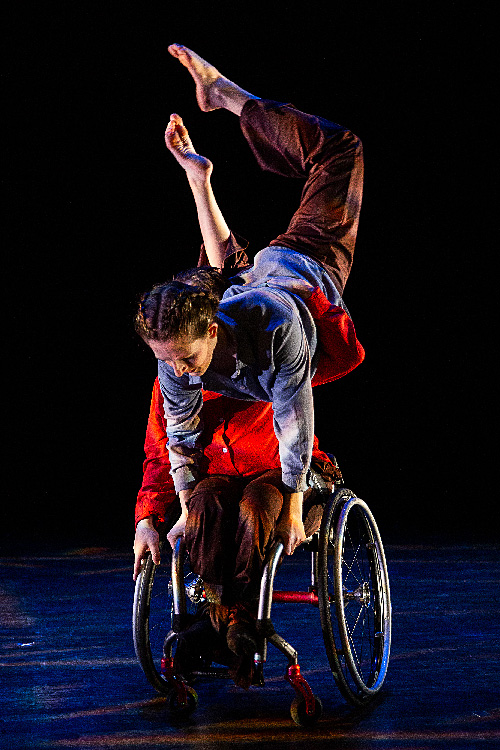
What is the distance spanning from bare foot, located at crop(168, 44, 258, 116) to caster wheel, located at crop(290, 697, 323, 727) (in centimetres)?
160

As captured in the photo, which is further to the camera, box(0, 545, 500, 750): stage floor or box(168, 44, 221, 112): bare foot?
box(168, 44, 221, 112): bare foot

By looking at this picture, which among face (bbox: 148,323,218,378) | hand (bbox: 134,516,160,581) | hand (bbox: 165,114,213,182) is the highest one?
hand (bbox: 165,114,213,182)

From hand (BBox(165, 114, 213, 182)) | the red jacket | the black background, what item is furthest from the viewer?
the black background

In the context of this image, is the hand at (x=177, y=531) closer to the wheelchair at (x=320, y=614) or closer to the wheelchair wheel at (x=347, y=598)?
the wheelchair at (x=320, y=614)

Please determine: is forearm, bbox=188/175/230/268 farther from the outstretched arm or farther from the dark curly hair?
the dark curly hair

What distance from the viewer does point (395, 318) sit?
507 cm

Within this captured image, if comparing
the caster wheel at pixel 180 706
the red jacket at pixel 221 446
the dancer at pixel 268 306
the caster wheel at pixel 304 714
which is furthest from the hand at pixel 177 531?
the caster wheel at pixel 304 714

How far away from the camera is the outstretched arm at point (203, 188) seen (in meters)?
2.58

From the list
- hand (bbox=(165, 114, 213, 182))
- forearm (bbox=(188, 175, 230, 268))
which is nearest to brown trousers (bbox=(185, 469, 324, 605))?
forearm (bbox=(188, 175, 230, 268))

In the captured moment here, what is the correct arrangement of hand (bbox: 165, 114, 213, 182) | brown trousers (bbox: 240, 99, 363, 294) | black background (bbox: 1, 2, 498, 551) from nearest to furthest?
brown trousers (bbox: 240, 99, 363, 294), hand (bbox: 165, 114, 213, 182), black background (bbox: 1, 2, 498, 551)

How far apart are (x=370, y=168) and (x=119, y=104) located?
1.41m

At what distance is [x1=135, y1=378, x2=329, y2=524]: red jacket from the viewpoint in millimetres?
2127

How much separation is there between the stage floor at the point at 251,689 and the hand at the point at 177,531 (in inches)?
15.2

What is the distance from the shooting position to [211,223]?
8.61 feet
